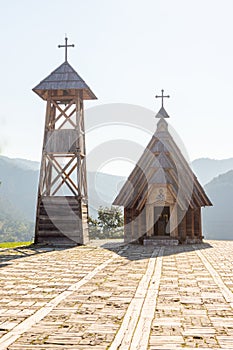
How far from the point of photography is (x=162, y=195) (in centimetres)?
2252

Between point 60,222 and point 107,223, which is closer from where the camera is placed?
point 60,222

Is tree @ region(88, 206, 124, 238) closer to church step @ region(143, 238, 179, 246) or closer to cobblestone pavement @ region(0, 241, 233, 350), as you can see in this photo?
church step @ region(143, 238, 179, 246)

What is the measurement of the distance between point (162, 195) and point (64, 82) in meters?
7.89

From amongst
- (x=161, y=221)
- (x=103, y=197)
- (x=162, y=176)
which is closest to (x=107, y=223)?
(x=161, y=221)

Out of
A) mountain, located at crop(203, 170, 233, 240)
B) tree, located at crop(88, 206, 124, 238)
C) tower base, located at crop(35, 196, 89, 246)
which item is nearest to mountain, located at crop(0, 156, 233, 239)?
mountain, located at crop(203, 170, 233, 240)

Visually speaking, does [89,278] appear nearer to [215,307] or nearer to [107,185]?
[215,307]

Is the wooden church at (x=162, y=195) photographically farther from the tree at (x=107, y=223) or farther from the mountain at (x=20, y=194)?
the mountain at (x=20, y=194)

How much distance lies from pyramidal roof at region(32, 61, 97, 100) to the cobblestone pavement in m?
11.5

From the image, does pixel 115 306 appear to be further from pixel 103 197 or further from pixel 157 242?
pixel 103 197

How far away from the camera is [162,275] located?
10867 mm

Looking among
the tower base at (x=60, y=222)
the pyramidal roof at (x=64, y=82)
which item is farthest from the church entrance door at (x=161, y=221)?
the pyramidal roof at (x=64, y=82)

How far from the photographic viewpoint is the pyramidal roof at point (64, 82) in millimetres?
22047

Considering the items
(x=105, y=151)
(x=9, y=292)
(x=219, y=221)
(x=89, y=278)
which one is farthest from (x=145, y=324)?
(x=219, y=221)

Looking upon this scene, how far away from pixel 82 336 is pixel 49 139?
57.1ft
